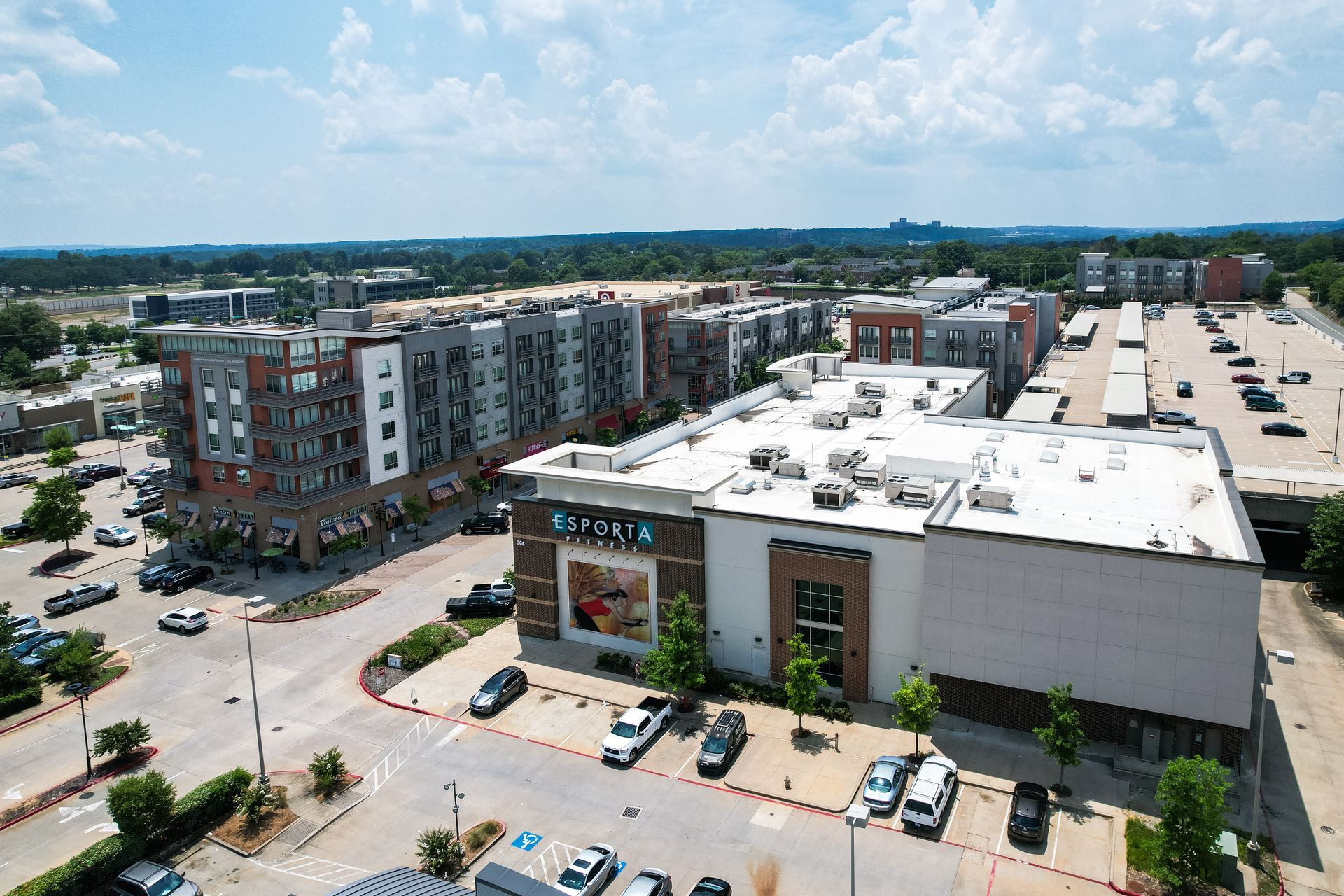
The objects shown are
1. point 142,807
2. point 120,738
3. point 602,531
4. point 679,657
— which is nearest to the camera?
point 142,807

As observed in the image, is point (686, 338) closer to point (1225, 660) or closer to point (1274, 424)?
point (1274, 424)

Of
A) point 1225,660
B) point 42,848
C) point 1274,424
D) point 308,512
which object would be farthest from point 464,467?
point 1274,424

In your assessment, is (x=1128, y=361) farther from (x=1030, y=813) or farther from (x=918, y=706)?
(x=1030, y=813)

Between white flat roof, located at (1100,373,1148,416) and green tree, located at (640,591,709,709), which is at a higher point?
white flat roof, located at (1100,373,1148,416)

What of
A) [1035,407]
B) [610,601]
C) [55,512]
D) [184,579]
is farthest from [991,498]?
[55,512]

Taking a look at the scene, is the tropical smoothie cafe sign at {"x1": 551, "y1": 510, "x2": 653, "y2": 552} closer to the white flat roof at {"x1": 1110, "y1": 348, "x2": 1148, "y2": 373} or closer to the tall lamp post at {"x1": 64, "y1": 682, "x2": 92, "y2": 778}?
the tall lamp post at {"x1": 64, "y1": 682, "x2": 92, "y2": 778}

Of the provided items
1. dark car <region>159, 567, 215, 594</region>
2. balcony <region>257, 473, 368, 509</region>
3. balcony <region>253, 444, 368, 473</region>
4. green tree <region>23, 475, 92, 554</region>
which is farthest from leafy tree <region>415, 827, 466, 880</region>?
green tree <region>23, 475, 92, 554</region>
